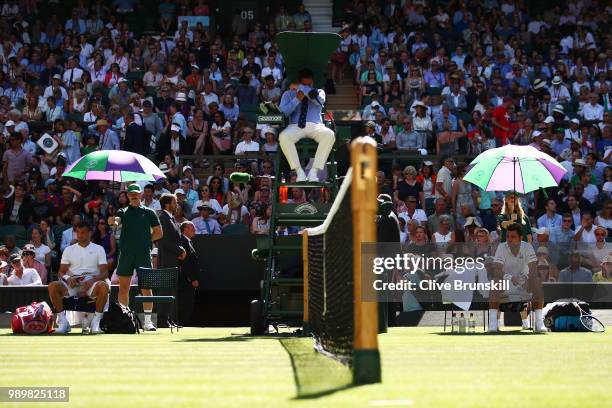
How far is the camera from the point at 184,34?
28031 millimetres

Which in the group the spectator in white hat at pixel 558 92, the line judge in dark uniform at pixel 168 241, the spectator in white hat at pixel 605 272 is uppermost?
the spectator in white hat at pixel 558 92

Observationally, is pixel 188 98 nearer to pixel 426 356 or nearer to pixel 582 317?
pixel 582 317

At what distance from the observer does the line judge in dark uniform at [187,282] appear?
57.6ft

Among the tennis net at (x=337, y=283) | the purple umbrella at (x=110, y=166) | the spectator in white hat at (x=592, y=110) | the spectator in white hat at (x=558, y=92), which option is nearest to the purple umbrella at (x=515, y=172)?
the purple umbrella at (x=110, y=166)

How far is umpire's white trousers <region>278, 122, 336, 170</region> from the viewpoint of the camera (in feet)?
46.8

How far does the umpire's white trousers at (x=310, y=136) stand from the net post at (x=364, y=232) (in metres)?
7.21

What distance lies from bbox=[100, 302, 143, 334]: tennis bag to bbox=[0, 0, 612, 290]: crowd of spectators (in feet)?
15.3

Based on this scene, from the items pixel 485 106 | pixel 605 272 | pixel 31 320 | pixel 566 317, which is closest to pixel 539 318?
pixel 566 317

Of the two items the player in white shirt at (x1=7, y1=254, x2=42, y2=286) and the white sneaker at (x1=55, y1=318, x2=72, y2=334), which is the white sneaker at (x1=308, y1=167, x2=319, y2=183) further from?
the player in white shirt at (x1=7, y1=254, x2=42, y2=286)

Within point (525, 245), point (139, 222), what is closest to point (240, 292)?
point (139, 222)

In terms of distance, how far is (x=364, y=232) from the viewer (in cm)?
700

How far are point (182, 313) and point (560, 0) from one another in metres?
18.9

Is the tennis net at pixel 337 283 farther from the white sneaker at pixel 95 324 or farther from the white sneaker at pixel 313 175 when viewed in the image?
the white sneaker at pixel 95 324

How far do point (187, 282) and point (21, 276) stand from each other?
2.56 m
